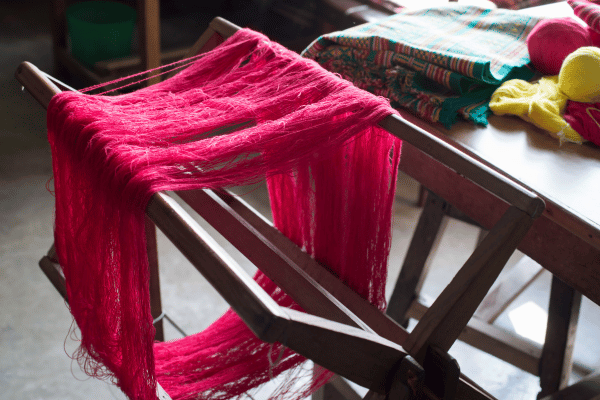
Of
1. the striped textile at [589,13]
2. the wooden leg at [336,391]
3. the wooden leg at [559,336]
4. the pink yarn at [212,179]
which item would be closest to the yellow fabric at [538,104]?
the striped textile at [589,13]

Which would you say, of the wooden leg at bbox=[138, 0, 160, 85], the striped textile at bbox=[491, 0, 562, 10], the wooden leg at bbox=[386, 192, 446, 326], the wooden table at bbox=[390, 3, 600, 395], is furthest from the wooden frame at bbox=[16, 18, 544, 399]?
the wooden leg at bbox=[138, 0, 160, 85]

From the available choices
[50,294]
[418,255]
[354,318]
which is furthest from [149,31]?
[354,318]

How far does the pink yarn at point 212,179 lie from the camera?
0.68 metres

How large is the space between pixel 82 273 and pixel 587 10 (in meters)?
0.97

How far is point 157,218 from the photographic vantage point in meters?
0.61

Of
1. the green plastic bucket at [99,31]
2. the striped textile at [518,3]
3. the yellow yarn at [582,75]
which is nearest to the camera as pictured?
the yellow yarn at [582,75]

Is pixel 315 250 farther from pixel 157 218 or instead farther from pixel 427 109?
pixel 157 218

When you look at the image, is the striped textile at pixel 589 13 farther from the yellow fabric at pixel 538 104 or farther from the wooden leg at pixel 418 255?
the wooden leg at pixel 418 255

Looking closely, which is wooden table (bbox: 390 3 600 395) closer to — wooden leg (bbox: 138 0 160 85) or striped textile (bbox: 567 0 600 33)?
striped textile (bbox: 567 0 600 33)

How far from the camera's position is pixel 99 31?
252 cm

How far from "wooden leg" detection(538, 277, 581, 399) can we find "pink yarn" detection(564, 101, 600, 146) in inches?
13.5

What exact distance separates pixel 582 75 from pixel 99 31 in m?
2.23

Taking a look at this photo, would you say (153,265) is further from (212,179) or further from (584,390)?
(584,390)

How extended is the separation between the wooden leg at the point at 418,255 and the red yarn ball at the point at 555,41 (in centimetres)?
38
